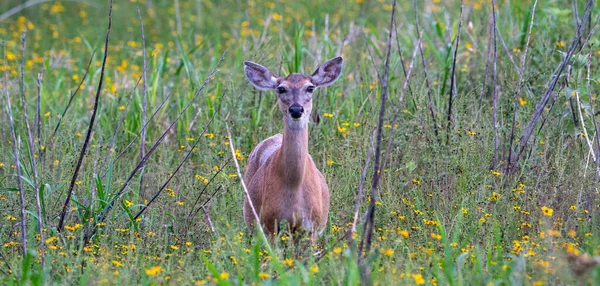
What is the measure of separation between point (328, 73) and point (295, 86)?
0.57 m

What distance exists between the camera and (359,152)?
708 cm

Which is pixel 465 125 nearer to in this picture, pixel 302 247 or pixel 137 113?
pixel 302 247

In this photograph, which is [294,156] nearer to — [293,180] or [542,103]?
[293,180]

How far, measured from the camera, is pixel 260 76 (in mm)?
6375

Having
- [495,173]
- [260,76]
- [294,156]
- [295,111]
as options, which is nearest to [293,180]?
[294,156]

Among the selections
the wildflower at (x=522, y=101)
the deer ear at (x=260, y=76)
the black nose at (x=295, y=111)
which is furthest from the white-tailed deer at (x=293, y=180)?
the wildflower at (x=522, y=101)

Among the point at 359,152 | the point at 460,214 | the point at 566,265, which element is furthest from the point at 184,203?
the point at 566,265

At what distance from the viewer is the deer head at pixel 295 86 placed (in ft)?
18.8

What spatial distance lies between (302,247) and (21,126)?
3.59 metres

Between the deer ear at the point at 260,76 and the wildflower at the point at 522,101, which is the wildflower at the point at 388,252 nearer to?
the deer ear at the point at 260,76

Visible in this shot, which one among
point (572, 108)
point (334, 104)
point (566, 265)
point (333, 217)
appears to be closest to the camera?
point (566, 265)

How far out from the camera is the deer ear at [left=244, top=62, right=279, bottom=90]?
6305mm

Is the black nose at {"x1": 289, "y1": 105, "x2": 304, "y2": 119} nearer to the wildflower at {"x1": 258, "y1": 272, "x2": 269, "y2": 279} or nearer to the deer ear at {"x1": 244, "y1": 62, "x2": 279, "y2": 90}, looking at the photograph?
the deer ear at {"x1": 244, "y1": 62, "x2": 279, "y2": 90}

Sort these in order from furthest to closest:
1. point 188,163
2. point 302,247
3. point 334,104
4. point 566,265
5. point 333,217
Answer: point 334,104, point 188,163, point 333,217, point 302,247, point 566,265
